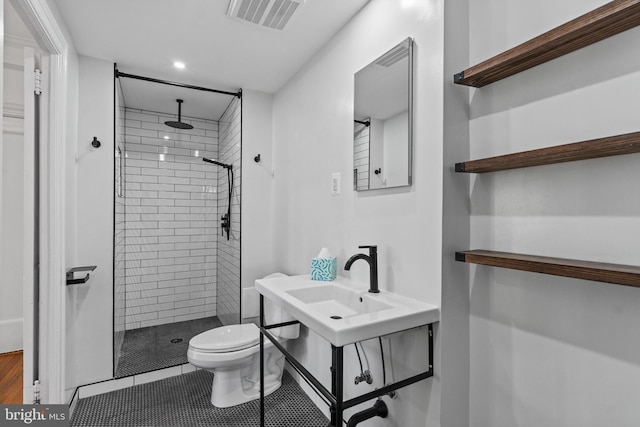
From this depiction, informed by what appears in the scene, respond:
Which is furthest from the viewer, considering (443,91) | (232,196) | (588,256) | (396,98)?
(232,196)

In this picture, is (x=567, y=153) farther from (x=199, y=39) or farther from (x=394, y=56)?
(x=199, y=39)

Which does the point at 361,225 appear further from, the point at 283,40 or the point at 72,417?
the point at 72,417

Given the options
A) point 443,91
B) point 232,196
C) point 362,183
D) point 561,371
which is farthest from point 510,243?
point 232,196

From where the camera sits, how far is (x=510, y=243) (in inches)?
47.3

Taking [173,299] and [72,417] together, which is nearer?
[72,417]

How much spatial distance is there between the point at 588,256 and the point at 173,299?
12.2 ft

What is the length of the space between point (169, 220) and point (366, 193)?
270 centimetres

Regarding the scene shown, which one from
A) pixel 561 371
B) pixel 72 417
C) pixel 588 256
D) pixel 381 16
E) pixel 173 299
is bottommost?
pixel 72 417

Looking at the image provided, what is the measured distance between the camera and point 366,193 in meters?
1.74

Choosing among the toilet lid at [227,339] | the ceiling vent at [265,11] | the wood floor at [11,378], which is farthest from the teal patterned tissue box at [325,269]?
the wood floor at [11,378]

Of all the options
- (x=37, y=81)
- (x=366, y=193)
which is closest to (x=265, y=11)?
(x=366, y=193)

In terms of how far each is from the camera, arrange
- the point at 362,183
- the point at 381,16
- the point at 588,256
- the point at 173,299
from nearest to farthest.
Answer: the point at 588,256 → the point at 381,16 → the point at 362,183 → the point at 173,299

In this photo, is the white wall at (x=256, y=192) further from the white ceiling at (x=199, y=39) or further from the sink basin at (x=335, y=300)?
the sink basin at (x=335, y=300)

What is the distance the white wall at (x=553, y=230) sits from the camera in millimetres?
916
